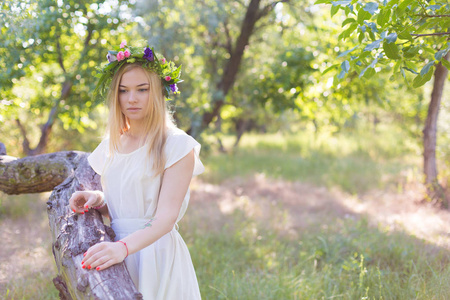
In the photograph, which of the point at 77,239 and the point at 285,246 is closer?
the point at 77,239

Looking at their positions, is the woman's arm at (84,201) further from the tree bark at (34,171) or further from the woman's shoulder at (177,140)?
the tree bark at (34,171)

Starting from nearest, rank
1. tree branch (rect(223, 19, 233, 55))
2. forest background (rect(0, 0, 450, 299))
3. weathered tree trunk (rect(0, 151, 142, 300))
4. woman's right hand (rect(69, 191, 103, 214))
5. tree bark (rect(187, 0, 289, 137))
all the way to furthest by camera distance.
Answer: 1. weathered tree trunk (rect(0, 151, 142, 300))
2. woman's right hand (rect(69, 191, 103, 214))
3. forest background (rect(0, 0, 450, 299))
4. tree bark (rect(187, 0, 289, 137))
5. tree branch (rect(223, 19, 233, 55))

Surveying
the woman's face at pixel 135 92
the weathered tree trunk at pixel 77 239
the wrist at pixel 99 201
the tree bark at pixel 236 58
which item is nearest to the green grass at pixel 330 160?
the tree bark at pixel 236 58

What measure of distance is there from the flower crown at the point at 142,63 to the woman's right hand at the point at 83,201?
0.64 m

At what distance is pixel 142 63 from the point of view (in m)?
2.04

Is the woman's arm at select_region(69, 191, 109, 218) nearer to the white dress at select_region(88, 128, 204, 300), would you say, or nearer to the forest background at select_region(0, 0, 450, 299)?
the white dress at select_region(88, 128, 204, 300)

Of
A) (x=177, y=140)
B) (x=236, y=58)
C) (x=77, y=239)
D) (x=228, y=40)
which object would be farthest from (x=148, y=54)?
(x=228, y=40)

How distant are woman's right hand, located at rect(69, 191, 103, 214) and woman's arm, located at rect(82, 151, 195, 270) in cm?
50

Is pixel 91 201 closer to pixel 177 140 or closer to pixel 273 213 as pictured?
pixel 177 140

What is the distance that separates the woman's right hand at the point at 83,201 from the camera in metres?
2.10

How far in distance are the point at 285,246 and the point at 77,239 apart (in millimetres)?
3225

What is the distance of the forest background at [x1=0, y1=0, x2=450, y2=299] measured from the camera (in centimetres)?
311

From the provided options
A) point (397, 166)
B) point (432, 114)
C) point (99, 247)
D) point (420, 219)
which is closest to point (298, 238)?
point (420, 219)

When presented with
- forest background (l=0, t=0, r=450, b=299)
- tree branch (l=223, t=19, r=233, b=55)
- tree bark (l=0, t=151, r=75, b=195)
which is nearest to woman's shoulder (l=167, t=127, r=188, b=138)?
forest background (l=0, t=0, r=450, b=299)
